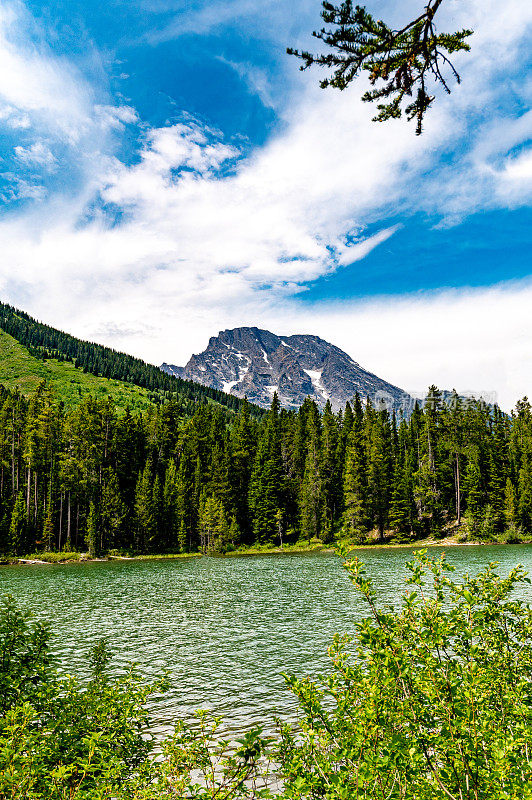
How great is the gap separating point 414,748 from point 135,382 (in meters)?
201

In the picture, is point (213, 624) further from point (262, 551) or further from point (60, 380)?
point (60, 380)

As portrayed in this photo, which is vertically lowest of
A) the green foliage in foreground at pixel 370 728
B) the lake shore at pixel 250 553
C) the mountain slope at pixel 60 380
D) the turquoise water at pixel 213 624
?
the lake shore at pixel 250 553

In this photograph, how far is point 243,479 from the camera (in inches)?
3743

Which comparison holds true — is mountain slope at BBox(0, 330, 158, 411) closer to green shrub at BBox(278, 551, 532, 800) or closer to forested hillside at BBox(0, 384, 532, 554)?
forested hillside at BBox(0, 384, 532, 554)

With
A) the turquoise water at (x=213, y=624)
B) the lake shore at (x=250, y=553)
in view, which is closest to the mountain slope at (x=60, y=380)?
the lake shore at (x=250, y=553)

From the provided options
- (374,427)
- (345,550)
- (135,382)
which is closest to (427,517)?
(374,427)

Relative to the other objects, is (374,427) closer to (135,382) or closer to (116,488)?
(116,488)

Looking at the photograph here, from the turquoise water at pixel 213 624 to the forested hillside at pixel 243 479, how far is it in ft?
100

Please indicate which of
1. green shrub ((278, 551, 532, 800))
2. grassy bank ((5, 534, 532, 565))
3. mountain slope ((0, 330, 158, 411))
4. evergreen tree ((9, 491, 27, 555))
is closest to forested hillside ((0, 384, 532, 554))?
evergreen tree ((9, 491, 27, 555))

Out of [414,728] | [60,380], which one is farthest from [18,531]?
[60,380]

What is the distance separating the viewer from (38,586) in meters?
39.8

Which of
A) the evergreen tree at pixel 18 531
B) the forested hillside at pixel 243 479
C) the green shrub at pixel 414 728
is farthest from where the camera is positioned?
the forested hillside at pixel 243 479

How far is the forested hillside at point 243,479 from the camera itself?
76.3 metres

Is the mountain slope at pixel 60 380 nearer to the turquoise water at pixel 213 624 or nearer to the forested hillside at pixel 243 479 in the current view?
the forested hillside at pixel 243 479
